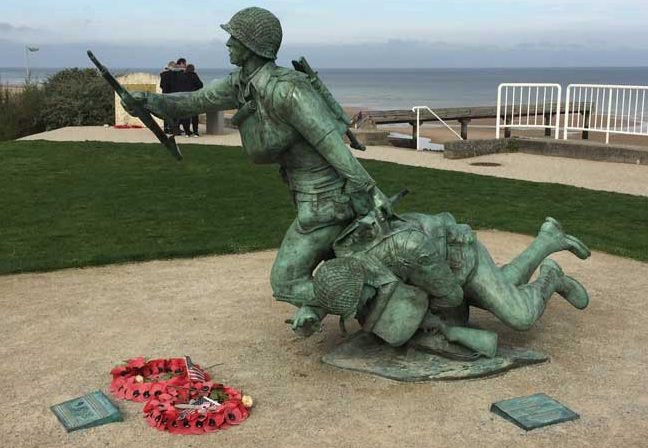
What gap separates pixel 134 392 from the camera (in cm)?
441

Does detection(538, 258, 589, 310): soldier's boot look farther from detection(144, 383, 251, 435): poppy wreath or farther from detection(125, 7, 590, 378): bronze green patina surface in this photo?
detection(144, 383, 251, 435): poppy wreath

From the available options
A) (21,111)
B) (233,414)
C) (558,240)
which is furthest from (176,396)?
(21,111)

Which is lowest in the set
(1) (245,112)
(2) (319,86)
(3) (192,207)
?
(3) (192,207)

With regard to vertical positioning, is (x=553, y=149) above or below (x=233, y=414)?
above

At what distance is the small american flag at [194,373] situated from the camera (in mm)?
4508

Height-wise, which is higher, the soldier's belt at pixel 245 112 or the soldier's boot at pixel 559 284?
the soldier's belt at pixel 245 112

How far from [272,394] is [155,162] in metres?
10.9

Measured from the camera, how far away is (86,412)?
415 cm

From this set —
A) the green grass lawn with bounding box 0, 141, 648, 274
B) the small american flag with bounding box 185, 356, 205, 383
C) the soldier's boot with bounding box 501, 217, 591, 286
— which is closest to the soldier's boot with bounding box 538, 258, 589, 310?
the soldier's boot with bounding box 501, 217, 591, 286

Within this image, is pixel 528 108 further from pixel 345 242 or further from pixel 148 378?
pixel 148 378

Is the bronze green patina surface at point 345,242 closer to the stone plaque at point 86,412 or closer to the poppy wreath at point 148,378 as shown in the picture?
the poppy wreath at point 148,378

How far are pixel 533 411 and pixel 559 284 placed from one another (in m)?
1.34

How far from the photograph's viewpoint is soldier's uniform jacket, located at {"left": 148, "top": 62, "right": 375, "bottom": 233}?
4.30 m

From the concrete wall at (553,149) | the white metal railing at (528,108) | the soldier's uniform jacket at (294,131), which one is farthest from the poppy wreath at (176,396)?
the white metal railing at (528,108)
